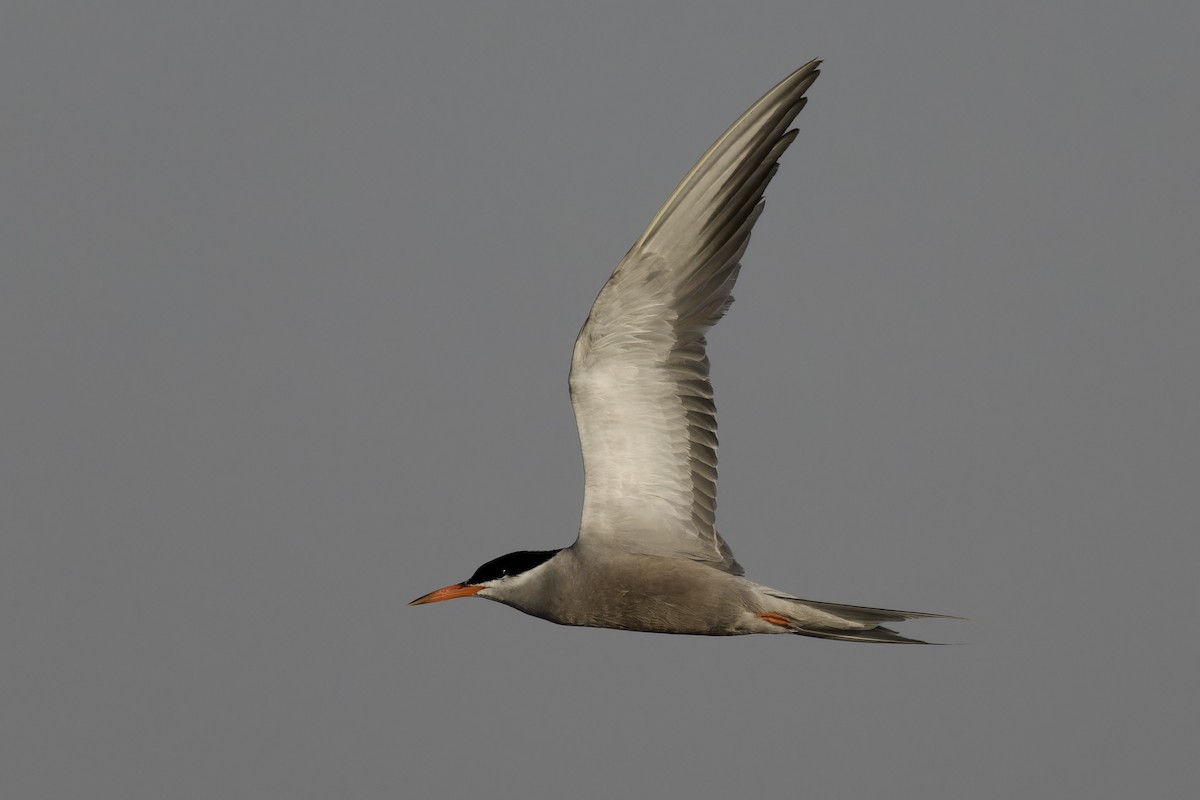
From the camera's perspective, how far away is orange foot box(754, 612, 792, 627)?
38.3ft

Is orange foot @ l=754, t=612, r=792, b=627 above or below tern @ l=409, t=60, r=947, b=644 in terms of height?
below

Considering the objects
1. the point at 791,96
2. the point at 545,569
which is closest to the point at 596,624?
the point at 545,569

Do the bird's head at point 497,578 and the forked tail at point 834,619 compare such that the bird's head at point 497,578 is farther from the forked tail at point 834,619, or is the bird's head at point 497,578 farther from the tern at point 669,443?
the forked tail at point 834,619

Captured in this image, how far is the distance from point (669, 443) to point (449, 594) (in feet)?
7.65

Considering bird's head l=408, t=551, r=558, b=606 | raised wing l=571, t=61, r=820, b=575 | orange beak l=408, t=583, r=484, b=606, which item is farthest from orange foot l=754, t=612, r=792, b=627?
orange beak l=408, t=583, r=484, b=606

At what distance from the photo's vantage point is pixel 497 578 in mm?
12289

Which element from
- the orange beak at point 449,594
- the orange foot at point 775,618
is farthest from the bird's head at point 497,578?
the orange foot at point 775,618

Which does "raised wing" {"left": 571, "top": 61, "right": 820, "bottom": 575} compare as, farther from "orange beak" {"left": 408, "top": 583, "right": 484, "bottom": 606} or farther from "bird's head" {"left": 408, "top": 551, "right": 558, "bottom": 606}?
"orange beak" {"left": 408, "top": 583, "right": 484, "bottom": 606}

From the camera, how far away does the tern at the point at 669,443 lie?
11.2 m

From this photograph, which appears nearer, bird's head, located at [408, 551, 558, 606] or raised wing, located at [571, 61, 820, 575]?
raised wing, located at [571, 61, 820, 575]

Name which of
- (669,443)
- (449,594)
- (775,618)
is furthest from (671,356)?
(449,594)

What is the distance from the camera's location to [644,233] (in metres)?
11.1

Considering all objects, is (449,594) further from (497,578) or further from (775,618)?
(775,618)

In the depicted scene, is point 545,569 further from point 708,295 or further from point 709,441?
point 708,295
